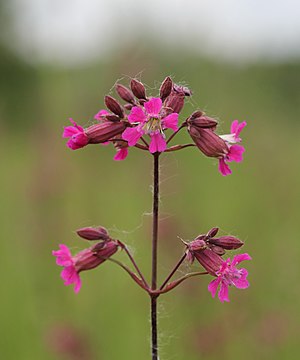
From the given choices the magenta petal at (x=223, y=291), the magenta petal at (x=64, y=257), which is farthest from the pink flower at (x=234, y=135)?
the magenta petal at (x=64, y=257)

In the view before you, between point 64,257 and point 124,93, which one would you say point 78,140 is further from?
point 64,257

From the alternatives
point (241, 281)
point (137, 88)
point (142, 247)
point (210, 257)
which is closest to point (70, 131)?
point (137, 88)

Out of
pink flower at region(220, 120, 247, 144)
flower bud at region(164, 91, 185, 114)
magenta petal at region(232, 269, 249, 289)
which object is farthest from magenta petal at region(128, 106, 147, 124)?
magenta petal at region(232, 269, 249, 289)

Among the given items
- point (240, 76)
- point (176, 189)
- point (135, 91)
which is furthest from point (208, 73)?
point (135, 91)

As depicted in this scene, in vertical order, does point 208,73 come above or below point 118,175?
above

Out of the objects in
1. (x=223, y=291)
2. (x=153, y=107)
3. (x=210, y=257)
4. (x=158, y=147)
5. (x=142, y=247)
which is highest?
(x=153, y=107)

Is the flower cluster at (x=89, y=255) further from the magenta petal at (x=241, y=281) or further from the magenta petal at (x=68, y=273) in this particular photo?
the magenta petal at (x=241, y=281)

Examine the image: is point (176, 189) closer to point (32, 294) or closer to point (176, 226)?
point (176, 226)
